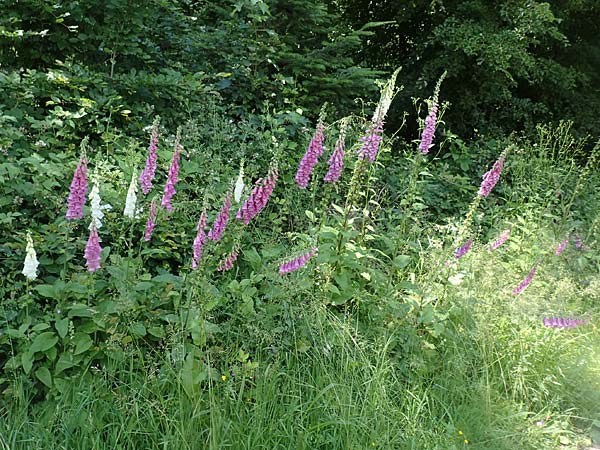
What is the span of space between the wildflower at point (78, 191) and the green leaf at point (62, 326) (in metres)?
0.46

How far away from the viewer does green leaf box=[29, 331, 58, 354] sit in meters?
2.44

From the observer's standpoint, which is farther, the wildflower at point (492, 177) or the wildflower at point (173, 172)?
the wildflower at point (492, 177)

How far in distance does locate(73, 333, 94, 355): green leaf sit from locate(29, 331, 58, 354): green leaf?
0.28ft

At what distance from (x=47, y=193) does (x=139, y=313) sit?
1.04m

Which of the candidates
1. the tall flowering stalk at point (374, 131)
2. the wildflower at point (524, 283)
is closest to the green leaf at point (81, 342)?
the tall flowering stalk at point (374, 131)

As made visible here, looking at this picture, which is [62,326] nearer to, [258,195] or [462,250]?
[258,195]

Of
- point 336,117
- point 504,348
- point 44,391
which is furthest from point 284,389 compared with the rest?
point 336,117

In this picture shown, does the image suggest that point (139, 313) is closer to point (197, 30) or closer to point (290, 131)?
point (290, 131)

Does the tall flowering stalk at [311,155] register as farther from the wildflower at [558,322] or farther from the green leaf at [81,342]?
the wildflower at [558,322]

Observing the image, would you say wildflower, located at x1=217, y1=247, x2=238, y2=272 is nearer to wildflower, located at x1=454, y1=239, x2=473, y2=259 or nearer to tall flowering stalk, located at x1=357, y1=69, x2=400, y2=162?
tall flowering stalk, located at x1=357, y1=69, x2=400, y2=162

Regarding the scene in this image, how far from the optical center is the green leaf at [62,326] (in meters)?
2.45

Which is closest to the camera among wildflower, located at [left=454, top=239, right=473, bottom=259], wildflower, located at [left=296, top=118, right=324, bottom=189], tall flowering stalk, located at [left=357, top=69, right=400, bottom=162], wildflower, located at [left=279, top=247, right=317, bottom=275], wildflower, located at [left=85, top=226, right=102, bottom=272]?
wildflower, located at [left=85, top=226, right=102, bottom=272]

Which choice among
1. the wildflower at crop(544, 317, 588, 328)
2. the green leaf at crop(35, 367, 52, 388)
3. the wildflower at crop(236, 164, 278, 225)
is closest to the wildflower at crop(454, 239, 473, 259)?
the wildflower at crop(544, 317, 588, 328)

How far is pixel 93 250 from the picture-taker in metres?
2.39
